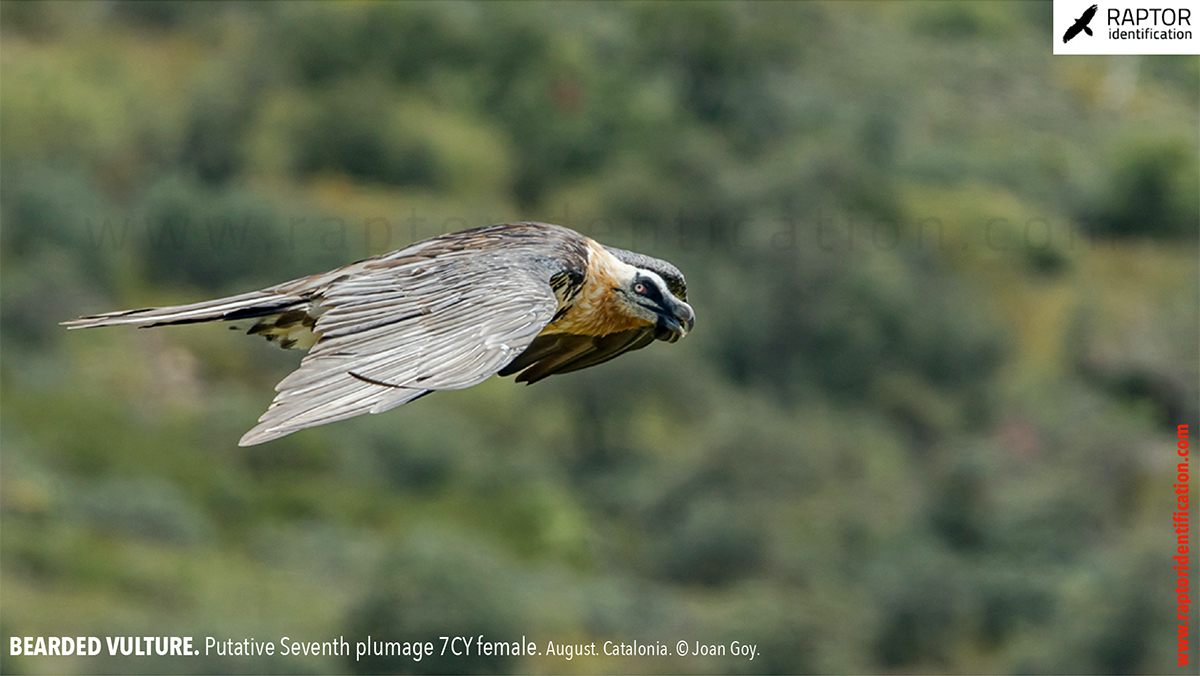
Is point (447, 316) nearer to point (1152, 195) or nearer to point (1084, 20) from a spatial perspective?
point (1084, 20)

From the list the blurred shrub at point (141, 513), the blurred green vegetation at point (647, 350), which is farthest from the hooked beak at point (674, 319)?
the blurred shrub at point (141, 513)

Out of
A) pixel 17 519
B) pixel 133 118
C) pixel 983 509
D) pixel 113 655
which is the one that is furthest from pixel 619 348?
pixel 133 118

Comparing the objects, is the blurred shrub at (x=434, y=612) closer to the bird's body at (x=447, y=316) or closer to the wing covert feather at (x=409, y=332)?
the bird's body at (x=447, y=316)

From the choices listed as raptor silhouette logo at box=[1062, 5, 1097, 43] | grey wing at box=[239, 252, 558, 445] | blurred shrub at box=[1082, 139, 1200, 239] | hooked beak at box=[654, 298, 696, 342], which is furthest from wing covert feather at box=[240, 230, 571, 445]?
blurred shrub at box=[1082, 139, 1200, 239]

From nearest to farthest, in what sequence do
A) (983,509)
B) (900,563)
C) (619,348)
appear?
(619,348) < (900,563) < (983,509)

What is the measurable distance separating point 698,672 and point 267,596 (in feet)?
51.5

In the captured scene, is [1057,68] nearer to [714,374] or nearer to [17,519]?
[714,374]

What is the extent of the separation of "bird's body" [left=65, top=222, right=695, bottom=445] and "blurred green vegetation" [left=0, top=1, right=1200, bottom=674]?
35572mm

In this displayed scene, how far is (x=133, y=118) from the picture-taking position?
9338cm

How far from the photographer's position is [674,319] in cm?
976

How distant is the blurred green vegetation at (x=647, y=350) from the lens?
194 ft

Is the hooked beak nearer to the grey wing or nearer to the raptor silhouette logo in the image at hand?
the grey wing

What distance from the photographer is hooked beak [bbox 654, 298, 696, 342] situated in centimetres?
973

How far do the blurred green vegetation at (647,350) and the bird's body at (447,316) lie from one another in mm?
35572
